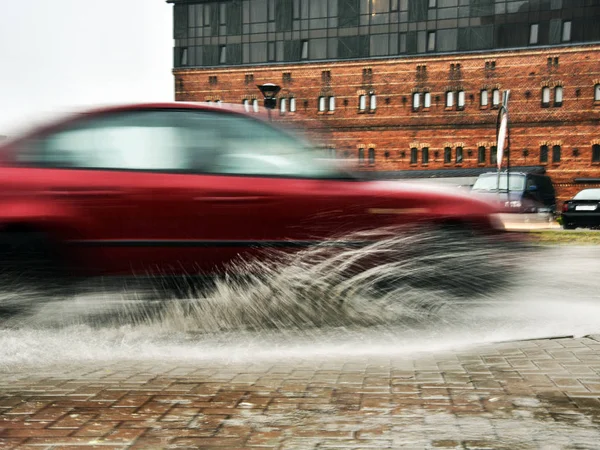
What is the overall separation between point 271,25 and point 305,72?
4349 mm

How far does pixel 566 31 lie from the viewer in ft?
179

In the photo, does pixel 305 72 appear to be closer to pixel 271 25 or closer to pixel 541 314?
pixel 271 25

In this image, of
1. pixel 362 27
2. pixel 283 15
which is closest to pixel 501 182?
pixel 362 27

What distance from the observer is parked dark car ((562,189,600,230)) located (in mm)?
28172

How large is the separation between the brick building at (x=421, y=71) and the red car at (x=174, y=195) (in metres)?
50.8

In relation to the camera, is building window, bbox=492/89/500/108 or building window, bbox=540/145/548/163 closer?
building window, bbox=540/145/548/163

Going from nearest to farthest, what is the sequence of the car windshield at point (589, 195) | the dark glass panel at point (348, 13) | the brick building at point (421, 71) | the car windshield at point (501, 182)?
the car windshield at point (501, 182)
the car windshield at point (589, 195)
the brick building at point (421, 71)
the dark glass panel at point (348, 13)

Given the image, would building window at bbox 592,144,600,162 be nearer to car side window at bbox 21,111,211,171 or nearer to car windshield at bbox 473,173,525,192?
car windshield at bbox 473,173,525,192

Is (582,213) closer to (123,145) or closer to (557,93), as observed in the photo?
(123,145)

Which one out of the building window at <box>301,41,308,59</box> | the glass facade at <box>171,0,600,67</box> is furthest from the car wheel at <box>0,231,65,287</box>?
the building window at <box>301,41,308,59</box>

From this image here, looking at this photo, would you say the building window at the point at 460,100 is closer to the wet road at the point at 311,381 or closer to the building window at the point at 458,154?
the building window at the point at 458,154

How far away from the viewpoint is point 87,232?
19.2 ft

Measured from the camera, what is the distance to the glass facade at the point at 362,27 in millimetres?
55188

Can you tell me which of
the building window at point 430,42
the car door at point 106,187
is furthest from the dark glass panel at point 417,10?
the car door at point 106,187
